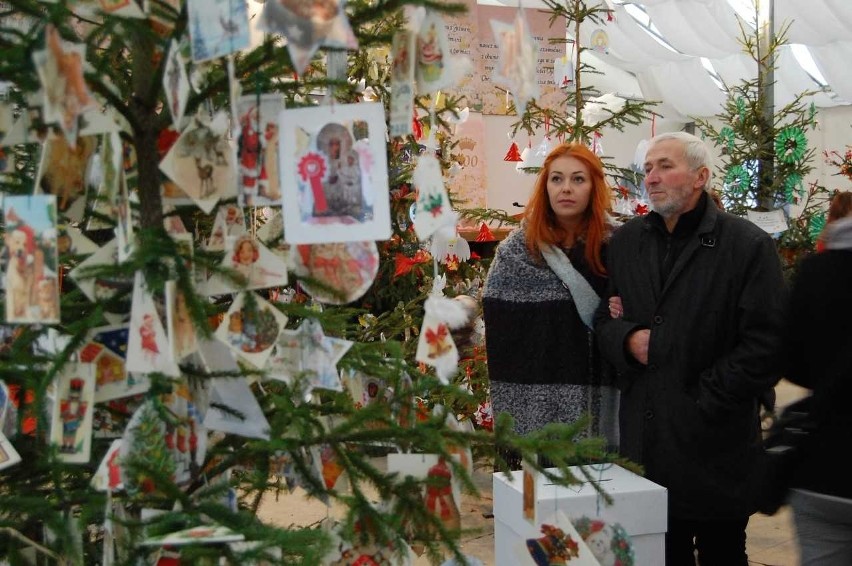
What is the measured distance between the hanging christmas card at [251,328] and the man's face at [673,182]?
1666mm

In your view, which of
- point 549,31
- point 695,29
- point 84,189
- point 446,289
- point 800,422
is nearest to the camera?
point 84,189

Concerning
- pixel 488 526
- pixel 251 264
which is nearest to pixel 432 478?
pixel 251 264

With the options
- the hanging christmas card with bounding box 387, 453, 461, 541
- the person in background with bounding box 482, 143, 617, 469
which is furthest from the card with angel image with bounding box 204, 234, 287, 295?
the person in background with bounding box 482, 143, 617, 469

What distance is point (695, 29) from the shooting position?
1120 centimetres

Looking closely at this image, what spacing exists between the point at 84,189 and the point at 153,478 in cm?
48

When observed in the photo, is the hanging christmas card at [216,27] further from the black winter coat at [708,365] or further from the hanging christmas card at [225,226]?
the black winter coat at [708,365]

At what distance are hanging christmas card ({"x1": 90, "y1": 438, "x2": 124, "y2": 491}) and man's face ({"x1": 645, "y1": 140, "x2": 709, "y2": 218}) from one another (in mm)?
1913

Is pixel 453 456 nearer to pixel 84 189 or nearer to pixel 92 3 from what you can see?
pixel 84 189

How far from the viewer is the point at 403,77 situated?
161 centimetres

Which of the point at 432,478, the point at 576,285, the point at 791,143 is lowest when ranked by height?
the point at 432,478

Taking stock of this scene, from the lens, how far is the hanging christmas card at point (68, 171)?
149cm

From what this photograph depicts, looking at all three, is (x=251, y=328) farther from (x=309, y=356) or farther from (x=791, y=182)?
(x=791, y=182)

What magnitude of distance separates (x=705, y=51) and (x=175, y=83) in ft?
37.5

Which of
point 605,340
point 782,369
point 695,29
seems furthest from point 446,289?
point 695,29
